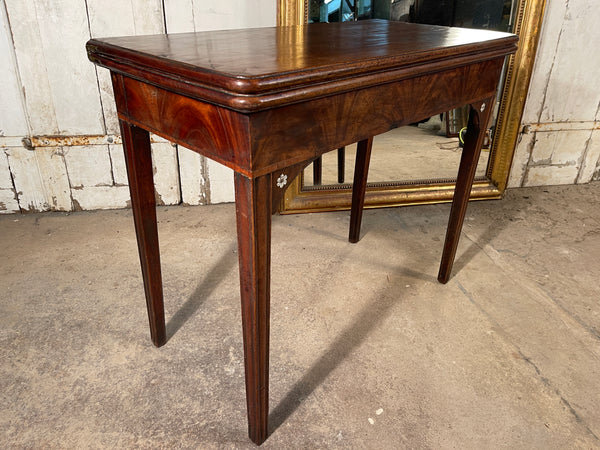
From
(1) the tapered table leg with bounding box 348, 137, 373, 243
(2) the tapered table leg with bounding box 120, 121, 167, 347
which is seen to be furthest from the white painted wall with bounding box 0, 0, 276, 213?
(2) the tapered table leg with bounding box 120, 121, 167, 347

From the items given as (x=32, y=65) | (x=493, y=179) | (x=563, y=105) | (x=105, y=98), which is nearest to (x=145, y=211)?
(x=105, y=98)

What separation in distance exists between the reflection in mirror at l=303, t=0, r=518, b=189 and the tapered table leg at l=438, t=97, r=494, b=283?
0.78 metres

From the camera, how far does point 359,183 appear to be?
1950 millimetres

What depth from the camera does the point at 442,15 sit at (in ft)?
7.18

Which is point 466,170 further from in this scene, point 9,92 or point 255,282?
point 9,92

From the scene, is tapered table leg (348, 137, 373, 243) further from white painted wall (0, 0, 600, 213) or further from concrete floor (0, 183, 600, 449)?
white painted wall (0, 0, 600, 213)

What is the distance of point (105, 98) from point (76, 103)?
14 cm

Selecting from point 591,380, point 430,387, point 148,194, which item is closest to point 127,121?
point 148,194

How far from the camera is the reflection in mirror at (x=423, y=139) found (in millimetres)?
2172

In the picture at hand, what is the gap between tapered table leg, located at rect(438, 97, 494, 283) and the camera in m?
1.49

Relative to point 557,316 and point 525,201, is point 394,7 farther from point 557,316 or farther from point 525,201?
point 557,316

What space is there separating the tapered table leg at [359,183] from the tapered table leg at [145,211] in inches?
36.0

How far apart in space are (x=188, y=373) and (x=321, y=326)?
1.51 feet

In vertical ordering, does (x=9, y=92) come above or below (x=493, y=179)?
above
